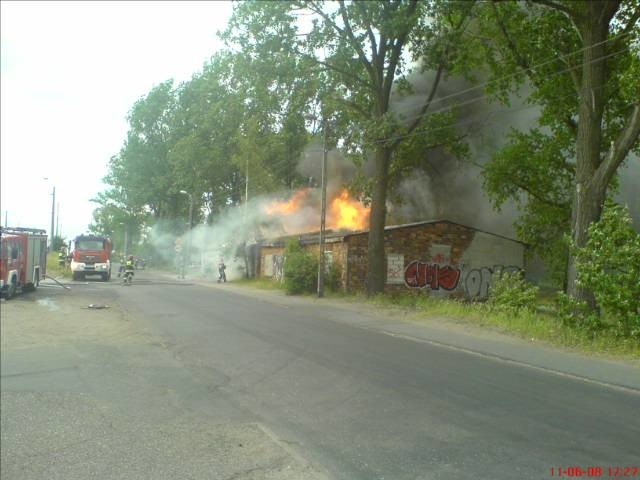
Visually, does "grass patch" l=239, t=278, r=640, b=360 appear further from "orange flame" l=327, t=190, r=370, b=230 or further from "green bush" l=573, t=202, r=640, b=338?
"orange flame" l=327, t=190, r=370, b=230

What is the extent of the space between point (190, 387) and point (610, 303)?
8.93 meters

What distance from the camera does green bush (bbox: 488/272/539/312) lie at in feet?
53.2

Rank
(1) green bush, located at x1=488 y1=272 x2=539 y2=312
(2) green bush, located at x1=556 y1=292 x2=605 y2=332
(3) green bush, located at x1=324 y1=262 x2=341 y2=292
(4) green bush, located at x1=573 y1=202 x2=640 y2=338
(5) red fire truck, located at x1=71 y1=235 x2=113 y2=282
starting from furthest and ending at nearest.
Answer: (5) red fire truck, located at x1=71 y1=235 x2=113 y2=282
(3) green bush, located at x1=324 y1=262 x2=341 y2=292
(1) green bush, located at x1=488 y1=272 x2=539 y2=312
(2) green bush, located at x1=556 y1=292 x2=605 y2=332
(4) green bush, located at x1=573 y1=202 x2=640 y2=338

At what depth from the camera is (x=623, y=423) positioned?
20.2 feet

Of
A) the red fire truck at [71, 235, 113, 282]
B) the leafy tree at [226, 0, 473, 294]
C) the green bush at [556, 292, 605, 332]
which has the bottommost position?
the green bush at [556, 292, 605, 332]

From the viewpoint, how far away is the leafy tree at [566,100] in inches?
602

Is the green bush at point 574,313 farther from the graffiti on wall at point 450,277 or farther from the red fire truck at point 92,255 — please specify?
the red fire truck at point 92,255

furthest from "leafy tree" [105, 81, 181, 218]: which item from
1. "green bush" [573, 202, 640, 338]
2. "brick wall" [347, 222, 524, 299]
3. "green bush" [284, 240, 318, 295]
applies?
"green bush" [573, 202, 640, 338]

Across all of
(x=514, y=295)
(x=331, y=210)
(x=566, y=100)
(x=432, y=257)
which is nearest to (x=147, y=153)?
(x=331, y=210)

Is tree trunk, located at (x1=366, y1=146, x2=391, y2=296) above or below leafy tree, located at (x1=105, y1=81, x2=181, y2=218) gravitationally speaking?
below

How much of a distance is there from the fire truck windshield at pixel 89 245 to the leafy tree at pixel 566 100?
18976mm

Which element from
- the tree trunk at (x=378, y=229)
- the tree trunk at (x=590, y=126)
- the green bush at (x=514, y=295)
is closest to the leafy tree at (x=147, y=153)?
the tree trunk at (x=378, y=229)

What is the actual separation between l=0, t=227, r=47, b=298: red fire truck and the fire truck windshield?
21.7 meters

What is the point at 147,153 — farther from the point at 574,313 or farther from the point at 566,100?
the point at 574,313
